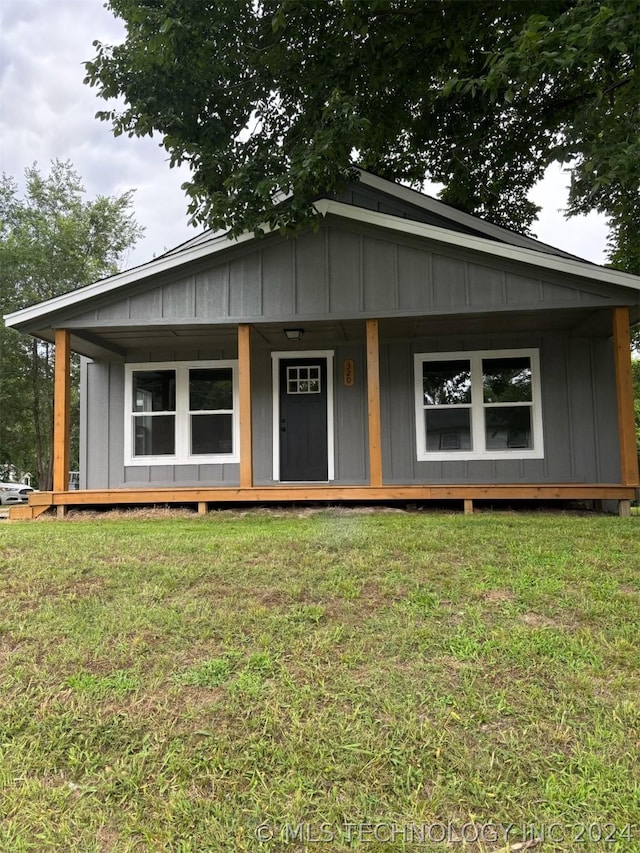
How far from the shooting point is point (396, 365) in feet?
29.2

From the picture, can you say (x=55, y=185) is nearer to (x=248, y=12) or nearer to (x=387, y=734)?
(x=248, y=12)

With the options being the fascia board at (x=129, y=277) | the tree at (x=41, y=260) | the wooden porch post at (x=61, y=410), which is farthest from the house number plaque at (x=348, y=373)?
the tree at (x=41, y=260)

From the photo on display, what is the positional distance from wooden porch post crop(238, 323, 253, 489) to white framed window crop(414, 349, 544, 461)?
9.54ft

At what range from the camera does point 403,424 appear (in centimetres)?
885

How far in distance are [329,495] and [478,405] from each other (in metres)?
3.05

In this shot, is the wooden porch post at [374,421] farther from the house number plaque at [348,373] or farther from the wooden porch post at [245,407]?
the wooden porch post at [245,407]

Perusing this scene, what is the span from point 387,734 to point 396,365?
7160 millimetres

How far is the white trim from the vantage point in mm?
8938

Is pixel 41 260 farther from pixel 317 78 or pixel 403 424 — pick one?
pixel 403 424

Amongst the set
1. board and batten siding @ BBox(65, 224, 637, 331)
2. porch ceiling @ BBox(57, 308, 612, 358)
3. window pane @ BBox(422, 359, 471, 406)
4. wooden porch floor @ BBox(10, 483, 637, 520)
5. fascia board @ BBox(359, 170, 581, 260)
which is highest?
fascia board @ BBox(359, 170, 581, 260)

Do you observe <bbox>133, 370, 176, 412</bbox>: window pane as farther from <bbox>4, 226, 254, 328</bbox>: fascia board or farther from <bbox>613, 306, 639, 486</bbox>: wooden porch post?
<bbox>613, 306, 639, 486</bbox>: wooden porch post

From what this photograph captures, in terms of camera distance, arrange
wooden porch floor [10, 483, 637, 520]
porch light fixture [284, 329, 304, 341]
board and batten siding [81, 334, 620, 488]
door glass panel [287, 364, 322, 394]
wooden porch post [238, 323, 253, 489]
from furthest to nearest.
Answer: door glass panel [287, 364, 322, 394] < board and batten siding [81, 334, 620, 488] < porch light fixture [284, 329, 304, 341] < wooden porch post [238, 323, 253, 489] < wooden porch floor [10, 483, 637, 520]

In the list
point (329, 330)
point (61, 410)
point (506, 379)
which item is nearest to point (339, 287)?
point (329, 330)

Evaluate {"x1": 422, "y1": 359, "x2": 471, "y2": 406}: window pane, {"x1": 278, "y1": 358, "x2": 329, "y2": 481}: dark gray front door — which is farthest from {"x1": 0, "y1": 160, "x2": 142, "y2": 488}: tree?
{"x1": 422, "y1": 359, "x2": 471, "y2": 406}: window pane
